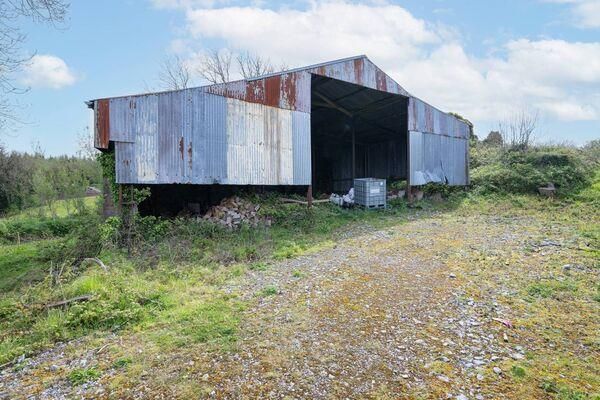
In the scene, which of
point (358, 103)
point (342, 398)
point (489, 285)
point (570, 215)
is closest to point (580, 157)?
point (570, 215)

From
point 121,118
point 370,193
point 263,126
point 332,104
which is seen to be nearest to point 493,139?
point 332,104

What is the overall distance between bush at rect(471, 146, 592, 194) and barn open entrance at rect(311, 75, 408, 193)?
4154 mm

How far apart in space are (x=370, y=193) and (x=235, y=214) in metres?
5.42

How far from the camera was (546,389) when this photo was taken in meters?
2.84

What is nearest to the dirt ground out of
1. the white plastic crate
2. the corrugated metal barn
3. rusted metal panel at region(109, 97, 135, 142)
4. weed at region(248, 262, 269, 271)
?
weed at region(248, 262, 269, 271)

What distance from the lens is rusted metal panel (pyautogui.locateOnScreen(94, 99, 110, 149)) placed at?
26.6ft

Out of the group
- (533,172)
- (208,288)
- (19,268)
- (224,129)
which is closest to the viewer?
(208,288)

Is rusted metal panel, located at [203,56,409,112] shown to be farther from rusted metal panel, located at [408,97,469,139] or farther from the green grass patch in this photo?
the green grass patch

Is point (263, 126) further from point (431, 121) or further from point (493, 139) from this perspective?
point (493, 139)

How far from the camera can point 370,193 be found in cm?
1295

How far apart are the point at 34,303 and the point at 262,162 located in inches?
271

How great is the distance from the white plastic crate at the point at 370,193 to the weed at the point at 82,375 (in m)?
10.8

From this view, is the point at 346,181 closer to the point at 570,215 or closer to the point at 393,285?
the point at 570,215

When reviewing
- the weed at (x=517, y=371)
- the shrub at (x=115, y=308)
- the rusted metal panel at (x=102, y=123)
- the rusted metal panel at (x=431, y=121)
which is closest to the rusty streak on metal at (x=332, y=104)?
the rusted metal panel at (x=431, y=121)
